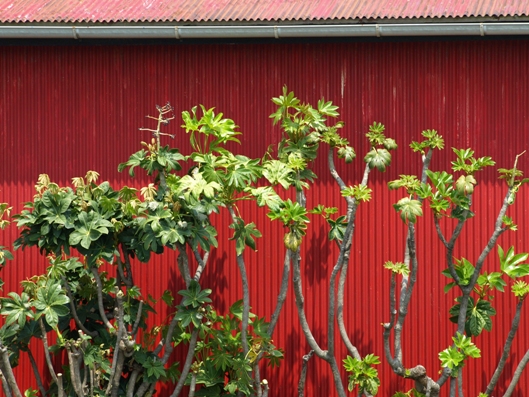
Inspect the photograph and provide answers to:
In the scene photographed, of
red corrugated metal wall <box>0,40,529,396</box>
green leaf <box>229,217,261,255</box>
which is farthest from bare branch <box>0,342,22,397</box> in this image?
green leaf <box>229,217,261,255</box>

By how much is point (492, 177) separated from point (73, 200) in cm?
423

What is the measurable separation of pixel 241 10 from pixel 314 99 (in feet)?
3.91

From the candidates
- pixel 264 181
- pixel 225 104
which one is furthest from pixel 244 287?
pixel 225 104

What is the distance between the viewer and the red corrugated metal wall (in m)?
10.4

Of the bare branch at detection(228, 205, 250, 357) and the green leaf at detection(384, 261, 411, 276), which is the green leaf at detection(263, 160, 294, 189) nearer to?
the bare branch at detection(228, 205, 250, 357)

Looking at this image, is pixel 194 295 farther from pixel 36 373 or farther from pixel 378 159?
pixel 378 159

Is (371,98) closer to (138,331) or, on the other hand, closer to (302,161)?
(302,161)

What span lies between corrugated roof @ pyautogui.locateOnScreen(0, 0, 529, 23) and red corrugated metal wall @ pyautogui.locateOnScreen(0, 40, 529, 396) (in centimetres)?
43

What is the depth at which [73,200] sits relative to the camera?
9.62 metres

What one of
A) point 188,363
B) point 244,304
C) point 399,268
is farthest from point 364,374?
point 188,363

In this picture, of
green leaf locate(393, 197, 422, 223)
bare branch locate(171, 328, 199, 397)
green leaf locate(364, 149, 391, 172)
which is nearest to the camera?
green leaf locate(393, 197, 422, 223)

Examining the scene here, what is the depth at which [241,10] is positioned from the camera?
1048 centimetres

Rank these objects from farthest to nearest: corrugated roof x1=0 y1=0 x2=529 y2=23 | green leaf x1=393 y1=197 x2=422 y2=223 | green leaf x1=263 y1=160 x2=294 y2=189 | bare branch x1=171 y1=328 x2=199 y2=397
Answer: corrugated roof x1=0 y1=0 x2=529 y2=23, bare branch x1=171 y1=328 x2=199 y2=397, green leaf x1=263 y1=160 x2=294 y2=189, green leaf x1=393 y1=197 x2=422 y2=223

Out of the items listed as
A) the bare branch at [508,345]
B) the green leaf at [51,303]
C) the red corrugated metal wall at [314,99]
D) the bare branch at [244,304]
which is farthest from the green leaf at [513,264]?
the green leaf at [51,303]
